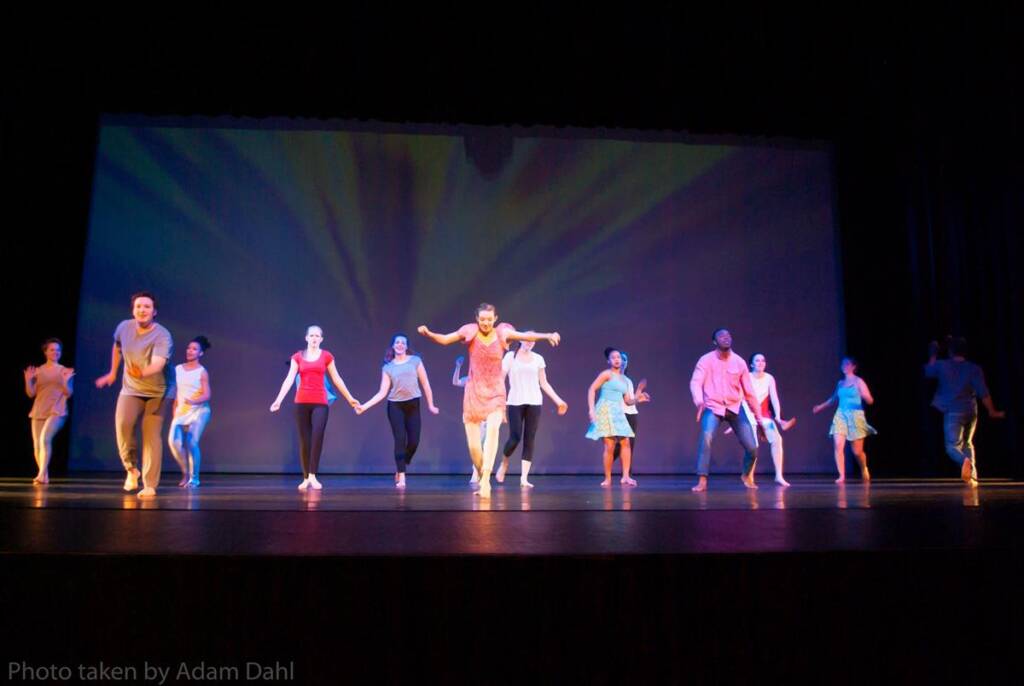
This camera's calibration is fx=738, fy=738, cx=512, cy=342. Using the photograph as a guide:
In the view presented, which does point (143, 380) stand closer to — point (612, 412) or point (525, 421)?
point (525, 421)

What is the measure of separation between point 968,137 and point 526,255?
6169mm

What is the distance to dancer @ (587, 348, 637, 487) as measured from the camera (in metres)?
9.06

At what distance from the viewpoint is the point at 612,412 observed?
911 centimetres

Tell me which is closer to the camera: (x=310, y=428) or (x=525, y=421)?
(x=310, y=428)

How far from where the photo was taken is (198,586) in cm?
194

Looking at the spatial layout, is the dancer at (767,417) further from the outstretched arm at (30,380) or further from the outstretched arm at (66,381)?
the outstretched arm at (30,380)

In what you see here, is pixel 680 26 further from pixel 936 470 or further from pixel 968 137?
pixel 936 470

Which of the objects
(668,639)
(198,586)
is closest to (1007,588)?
(668,639)

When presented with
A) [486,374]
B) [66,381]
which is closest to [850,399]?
[486,374]

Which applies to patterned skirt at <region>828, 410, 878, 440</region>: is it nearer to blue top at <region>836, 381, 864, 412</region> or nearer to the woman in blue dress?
blue top at <region>836, 381, 864, 412</region>

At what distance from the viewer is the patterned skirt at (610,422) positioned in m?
9.05

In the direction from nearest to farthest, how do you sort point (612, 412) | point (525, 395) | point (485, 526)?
point (485, 526) < point (525, 395) < point (612, 412)

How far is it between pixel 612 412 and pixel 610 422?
0.13 m

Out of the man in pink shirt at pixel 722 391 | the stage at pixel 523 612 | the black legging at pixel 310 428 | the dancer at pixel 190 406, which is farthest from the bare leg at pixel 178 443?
the stage at pixel 523 612
